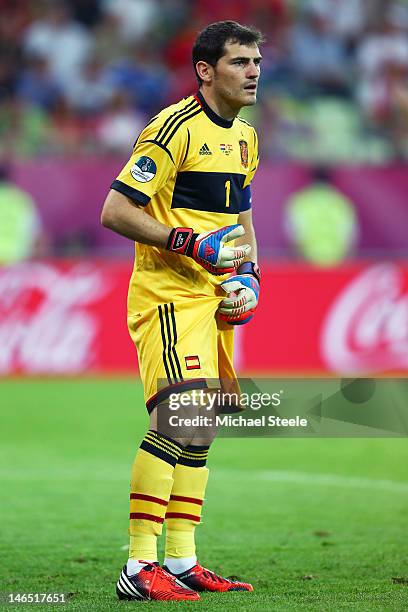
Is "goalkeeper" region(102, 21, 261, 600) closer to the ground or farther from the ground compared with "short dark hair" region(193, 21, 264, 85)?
closer to the ground

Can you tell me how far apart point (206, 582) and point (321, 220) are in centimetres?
946

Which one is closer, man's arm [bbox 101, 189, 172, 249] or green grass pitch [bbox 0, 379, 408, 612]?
man's arm [bbox 101, 189, 172, 249]

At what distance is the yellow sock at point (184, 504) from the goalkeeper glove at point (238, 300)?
578 mm

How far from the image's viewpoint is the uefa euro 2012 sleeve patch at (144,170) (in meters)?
4.91

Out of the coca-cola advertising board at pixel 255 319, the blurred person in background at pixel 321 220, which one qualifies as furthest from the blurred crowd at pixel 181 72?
the coca-cola advertising board at pixel 255 319

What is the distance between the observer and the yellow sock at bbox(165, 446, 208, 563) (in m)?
5.14

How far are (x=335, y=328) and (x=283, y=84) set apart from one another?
14.5ft

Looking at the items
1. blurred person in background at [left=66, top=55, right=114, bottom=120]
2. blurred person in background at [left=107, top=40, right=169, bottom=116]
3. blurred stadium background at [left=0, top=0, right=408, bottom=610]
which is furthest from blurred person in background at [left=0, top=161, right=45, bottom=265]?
blurred person in background at [left=107, top=40, right=169, bottom=116]

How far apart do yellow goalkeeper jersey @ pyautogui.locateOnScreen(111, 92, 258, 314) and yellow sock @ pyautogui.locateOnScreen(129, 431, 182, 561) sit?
0.62 m

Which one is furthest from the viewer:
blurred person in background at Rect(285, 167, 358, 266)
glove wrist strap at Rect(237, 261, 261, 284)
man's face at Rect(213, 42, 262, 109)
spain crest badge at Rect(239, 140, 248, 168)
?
blurred person in background at Rect(285, 167, 358, 266)

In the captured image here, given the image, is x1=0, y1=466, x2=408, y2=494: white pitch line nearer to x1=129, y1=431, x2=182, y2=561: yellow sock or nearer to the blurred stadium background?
the blurred stadium background

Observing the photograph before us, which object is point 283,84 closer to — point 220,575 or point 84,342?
point 84,342

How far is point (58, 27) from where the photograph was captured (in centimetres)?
1758

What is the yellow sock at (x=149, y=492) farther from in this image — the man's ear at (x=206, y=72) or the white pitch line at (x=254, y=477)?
the white pitch line at (x=254, y=477)
